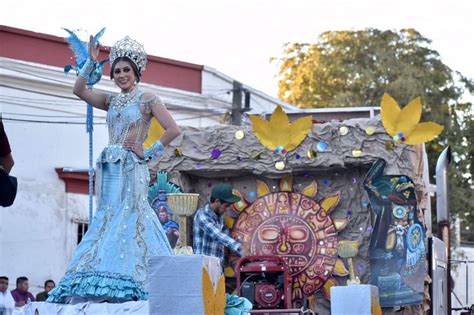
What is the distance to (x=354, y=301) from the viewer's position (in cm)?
923

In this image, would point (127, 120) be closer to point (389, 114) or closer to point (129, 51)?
point (129, 51)

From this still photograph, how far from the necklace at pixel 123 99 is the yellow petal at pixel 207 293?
5.88 feet

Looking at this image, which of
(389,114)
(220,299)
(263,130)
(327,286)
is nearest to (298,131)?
(263,130)

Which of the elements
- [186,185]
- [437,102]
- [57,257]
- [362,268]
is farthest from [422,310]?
[437,102]

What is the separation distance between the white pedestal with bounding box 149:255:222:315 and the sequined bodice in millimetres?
1613

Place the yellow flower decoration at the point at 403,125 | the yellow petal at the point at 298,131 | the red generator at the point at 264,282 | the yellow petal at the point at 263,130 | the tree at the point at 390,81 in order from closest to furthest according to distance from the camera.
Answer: the red generator at the point at 264,282, the yellow flower decoration at the point at 403,125, the yellow petal at the point at 298,131, the yellow petal at the point at 263,130, the tree at the point at 390,81

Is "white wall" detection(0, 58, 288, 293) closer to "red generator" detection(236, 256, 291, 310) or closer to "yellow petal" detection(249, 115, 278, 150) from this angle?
"yellow petal" detection(249, 115, 278, 150)

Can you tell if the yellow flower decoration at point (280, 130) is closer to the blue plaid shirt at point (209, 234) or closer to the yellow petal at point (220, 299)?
the blue plaid shirt at point (209, 234)

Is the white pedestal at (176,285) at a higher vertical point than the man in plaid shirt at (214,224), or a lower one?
lower

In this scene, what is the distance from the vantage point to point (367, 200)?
41.8ft

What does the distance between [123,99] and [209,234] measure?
417 centimetres

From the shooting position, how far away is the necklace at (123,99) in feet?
24.5

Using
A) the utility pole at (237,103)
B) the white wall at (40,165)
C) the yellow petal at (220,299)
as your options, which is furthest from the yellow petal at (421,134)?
the utility pole at (237,103)

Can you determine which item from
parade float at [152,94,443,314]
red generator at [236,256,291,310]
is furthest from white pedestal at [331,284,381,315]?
parade float at [152,94,443,314]
